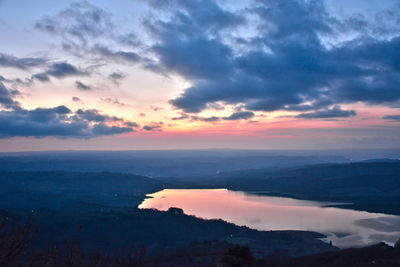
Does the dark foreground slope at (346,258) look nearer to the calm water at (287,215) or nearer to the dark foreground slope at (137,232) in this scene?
the dark foreground slope at (137,232)

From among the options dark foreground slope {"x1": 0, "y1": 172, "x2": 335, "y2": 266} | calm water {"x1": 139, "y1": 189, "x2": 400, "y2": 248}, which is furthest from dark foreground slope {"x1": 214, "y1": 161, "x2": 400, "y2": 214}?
dark foreground slope {"x1": 0, "y1": 172, "x2": 335, "y2": 266}

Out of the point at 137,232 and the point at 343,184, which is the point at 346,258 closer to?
the point at 137,232

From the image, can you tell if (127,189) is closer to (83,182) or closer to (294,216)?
(83,182)

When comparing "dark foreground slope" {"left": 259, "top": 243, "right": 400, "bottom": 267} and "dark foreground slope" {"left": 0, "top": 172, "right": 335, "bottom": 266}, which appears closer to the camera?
"dark foreground slope" {"left": 259, "top": 243, "right": 400, "bottom": 267}

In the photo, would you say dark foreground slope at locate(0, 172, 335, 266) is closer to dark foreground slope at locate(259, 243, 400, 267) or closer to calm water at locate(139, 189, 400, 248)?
calm water at locate(139, 189, 400, 248)

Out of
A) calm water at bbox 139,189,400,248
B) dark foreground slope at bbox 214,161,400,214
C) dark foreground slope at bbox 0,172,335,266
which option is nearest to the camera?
dark foreground slope at bbox 0,172,335,266
